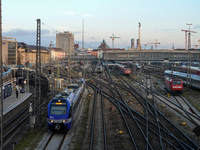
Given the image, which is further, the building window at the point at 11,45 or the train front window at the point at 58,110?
the building window at the point at 11,45

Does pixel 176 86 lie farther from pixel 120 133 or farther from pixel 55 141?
pixel 55 141

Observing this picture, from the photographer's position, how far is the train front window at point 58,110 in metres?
16.3

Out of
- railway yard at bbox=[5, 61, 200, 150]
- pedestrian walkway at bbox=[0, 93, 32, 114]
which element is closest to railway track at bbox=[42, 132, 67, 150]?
railway yard at bbox=[5, 61, 200, 150]

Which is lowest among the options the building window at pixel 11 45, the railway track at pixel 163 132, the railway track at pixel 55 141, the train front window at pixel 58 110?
the railway track at pixel 55 141

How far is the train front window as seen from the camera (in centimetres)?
1630

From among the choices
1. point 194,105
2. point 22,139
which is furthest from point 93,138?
point 194,105

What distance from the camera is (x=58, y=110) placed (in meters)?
16.3

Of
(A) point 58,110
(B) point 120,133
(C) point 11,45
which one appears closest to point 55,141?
(A) point 58,110

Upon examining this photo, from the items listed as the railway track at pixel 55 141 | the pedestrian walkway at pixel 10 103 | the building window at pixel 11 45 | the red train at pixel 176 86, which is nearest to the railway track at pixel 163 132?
the railway track at pixel 55 141

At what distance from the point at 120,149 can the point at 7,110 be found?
42.1 feet

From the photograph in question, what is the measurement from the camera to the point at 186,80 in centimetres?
4209

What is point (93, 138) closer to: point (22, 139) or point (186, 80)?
point (22, 139)

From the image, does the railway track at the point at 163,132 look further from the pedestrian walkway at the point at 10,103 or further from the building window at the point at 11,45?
the building window at the point at 11,45

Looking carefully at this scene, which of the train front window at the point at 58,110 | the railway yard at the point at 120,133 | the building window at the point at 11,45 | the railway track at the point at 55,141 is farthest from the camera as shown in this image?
the building window at the point at 11,45
